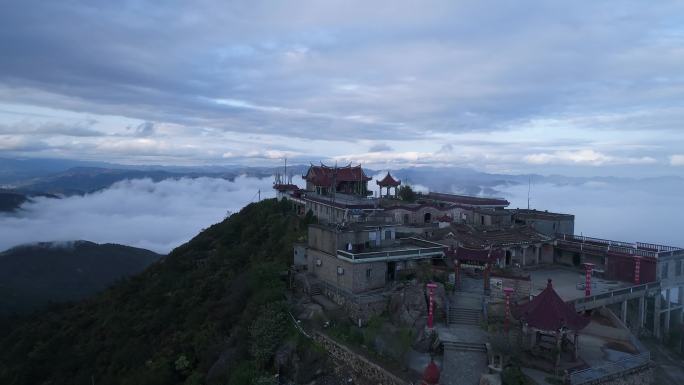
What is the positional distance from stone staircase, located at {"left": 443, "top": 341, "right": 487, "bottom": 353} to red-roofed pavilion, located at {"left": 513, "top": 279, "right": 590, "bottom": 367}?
2374 millimetres

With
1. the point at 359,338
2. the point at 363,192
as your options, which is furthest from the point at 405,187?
the point at 359,338

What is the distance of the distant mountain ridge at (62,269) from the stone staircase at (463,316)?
77.7 metres

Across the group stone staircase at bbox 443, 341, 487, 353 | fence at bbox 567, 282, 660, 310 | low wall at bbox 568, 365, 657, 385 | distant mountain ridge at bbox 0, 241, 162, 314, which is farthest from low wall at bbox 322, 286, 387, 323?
distant mountain ridge at bbox 0, 241, 162, 314

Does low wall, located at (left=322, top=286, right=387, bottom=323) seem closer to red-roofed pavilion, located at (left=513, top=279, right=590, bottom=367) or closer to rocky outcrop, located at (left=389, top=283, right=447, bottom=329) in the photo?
rocky outcrop, located at (left=389, top=283, right=447, bottom=329)

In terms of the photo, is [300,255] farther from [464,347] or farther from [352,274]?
[464,347]

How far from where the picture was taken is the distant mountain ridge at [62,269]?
85438 mm

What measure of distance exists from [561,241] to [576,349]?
68.0 feet

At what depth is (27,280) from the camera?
305 ft

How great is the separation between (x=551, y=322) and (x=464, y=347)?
4432 millimetres

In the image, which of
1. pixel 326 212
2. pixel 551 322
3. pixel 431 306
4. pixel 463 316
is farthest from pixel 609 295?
pixel 326 212

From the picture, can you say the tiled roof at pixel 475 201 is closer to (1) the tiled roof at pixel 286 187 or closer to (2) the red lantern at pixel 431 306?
(1) the tiled roof at pixel 286 187

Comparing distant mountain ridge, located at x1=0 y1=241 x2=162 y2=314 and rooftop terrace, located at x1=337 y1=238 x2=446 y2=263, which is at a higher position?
rooftop terrace, located at x1=337 y1=238 x2=446 y2=263

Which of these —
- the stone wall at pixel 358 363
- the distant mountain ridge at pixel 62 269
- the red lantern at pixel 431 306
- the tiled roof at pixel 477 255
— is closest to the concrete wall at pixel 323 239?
the stone wall at pixel 358 363

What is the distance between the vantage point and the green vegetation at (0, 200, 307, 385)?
28.2 metres
